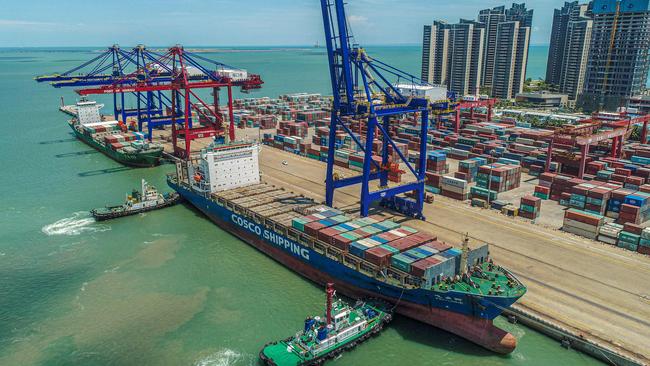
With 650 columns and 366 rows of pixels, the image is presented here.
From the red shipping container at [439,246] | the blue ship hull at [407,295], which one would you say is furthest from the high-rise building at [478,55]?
the blue ship hull at [407,295]

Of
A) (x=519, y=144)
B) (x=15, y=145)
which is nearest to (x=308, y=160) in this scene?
(x=519, y=144)

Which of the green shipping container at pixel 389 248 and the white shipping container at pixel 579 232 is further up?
the green shipping container at pixel 389 248

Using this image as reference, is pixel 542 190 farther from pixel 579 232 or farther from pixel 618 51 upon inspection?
pixel 618 51

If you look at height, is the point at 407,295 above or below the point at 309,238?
below

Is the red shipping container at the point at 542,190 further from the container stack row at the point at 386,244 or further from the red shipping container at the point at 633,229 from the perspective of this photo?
the container stack row at the point at 386,244

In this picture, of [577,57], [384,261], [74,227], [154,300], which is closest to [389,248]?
[384,261]

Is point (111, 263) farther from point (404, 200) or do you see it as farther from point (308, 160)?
point (308, 160)
